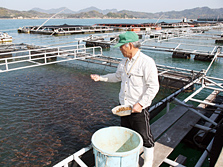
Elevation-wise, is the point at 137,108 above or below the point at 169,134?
above

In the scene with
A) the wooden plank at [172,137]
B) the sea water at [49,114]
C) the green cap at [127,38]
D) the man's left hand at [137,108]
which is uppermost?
the green cap at [127,38]

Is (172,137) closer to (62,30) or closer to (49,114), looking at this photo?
(49,114)

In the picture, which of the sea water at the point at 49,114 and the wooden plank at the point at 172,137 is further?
the sea water at the point at 49,114

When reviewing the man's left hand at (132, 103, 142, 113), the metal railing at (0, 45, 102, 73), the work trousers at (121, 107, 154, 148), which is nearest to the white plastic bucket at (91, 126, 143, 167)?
the work trousers at (121, 107, 154, 148)

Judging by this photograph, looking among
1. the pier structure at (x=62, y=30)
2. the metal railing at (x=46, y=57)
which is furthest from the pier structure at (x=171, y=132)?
the pier structure at (x=62, y=30)

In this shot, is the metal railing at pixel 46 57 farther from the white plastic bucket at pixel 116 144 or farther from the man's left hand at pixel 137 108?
the man's left hand at pixel 137 108

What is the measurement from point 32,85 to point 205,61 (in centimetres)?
1751

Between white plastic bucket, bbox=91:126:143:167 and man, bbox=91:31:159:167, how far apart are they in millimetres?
190

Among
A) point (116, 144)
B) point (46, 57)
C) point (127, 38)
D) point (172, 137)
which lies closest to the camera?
point (127, 38)

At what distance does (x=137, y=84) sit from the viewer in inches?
113

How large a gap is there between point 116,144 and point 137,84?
1.11 metres

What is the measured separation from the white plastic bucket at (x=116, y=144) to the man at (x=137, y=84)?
0.19 m

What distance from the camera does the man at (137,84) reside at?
8.87 ft

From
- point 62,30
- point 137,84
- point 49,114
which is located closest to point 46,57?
point 49,114
